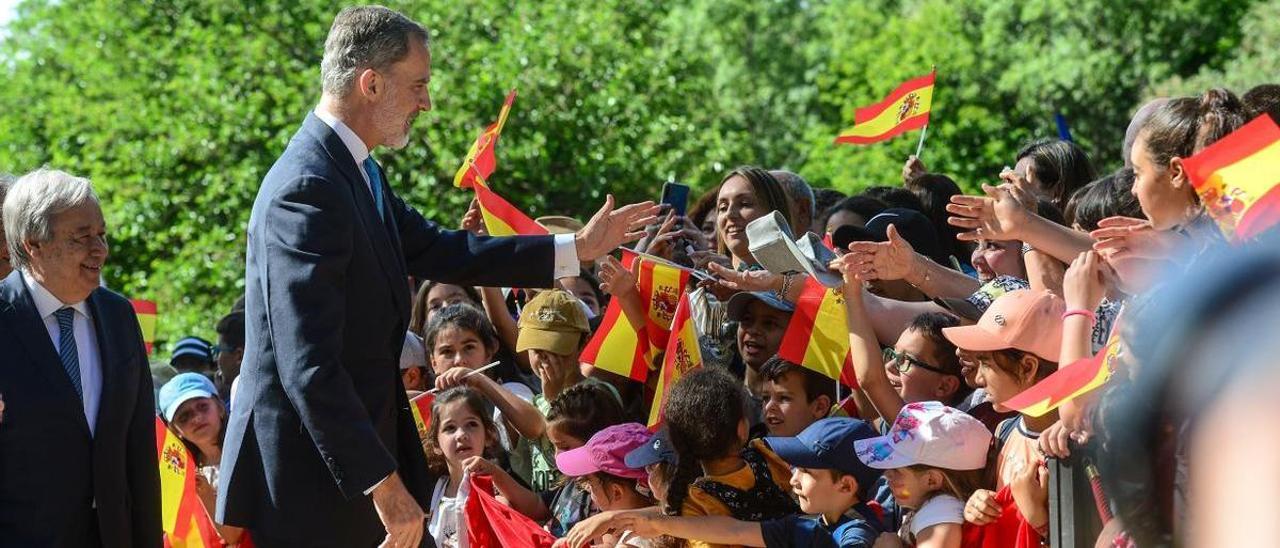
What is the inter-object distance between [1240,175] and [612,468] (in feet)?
9.18

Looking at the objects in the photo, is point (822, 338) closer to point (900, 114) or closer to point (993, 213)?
point (993, 213)

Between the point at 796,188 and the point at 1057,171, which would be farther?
the point at 796,188

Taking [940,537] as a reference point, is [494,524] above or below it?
below

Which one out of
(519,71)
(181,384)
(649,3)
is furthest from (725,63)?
(181,384)

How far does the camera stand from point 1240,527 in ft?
5.14

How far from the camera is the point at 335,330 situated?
3994 millimetres

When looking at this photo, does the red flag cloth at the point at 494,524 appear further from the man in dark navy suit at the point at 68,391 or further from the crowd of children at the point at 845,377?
the man in dark navy suit at the point at 68,391

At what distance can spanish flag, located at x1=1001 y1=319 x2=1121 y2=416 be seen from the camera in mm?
3502

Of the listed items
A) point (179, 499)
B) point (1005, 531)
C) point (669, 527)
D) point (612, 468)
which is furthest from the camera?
point (179, 499)

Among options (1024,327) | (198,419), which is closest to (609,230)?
(1024,327)

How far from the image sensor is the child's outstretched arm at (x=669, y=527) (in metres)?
4.95

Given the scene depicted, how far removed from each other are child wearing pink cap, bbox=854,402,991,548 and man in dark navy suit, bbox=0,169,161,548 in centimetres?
208

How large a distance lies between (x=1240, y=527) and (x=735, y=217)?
16.6 ft

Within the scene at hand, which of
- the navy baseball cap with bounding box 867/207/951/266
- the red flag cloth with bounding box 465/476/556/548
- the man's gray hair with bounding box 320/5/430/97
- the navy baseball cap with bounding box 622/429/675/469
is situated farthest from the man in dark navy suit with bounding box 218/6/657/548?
the navy baseball cap with bounding box 867/207/951/266
